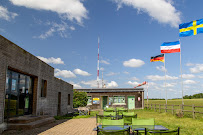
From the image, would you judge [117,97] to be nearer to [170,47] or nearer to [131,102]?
[131,102]

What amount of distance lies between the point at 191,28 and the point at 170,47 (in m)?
3.63

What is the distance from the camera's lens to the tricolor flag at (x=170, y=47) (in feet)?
64.5

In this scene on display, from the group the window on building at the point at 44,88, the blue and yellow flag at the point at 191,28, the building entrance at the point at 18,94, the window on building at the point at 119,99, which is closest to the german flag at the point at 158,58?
the blue and yellow flag at the point at 191,28

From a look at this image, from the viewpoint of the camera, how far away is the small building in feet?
99.1

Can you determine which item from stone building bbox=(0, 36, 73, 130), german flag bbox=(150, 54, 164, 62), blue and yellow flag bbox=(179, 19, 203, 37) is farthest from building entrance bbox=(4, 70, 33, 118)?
german flag bbox=(150, 54, 164, 62)

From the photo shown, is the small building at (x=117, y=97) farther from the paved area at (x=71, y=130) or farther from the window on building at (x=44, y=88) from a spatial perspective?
the paved area at (x=71, y=130)

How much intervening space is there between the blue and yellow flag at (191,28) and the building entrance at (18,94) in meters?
13.5

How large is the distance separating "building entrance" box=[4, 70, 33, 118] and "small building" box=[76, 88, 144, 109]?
18.2m

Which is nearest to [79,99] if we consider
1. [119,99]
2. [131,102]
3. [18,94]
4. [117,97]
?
[117,97]

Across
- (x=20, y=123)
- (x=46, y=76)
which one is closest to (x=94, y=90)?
(x=46, y=76)

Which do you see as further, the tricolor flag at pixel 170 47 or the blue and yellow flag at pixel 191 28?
the tricolor flag at pixel 170 47

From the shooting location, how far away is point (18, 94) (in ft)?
36.7

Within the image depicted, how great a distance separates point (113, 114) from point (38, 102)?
6516 millimetres

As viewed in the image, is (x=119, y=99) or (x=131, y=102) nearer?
(x=131, y=102)
